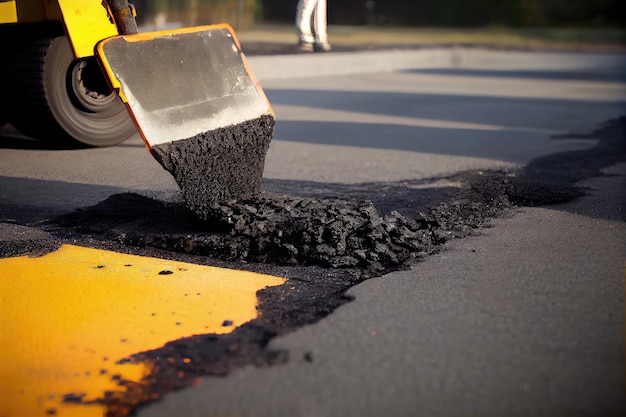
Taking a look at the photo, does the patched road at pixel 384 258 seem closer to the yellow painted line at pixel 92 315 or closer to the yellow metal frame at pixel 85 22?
the yellow painted line at pixel 92 315

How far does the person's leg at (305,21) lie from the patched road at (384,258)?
6946 millimetres

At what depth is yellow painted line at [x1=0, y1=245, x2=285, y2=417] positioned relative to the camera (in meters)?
2.87

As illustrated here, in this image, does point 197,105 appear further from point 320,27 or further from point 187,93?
point 320,27

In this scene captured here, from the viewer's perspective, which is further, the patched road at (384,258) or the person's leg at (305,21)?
the person's leg at (305,21)

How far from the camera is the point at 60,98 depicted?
7082 millimetres

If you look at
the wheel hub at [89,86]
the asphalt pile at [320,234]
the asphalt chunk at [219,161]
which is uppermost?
the wheel hub at [89,86]

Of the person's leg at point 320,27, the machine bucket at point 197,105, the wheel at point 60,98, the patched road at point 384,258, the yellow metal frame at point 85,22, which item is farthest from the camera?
the person's leg at point 320,27

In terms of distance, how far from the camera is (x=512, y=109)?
1147 centimetres

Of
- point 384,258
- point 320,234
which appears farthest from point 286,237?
point 384,258

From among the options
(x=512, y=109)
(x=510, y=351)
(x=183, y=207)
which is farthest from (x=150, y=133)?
(x=512, y=109)

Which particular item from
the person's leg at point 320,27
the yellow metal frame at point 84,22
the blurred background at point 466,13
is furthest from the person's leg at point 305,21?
the blurred background at point 466,13

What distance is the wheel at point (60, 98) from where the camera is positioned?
7.04 metres

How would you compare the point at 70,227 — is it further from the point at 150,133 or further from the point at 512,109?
the point at 512,109

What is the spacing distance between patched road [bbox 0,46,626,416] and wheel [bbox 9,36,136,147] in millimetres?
228
